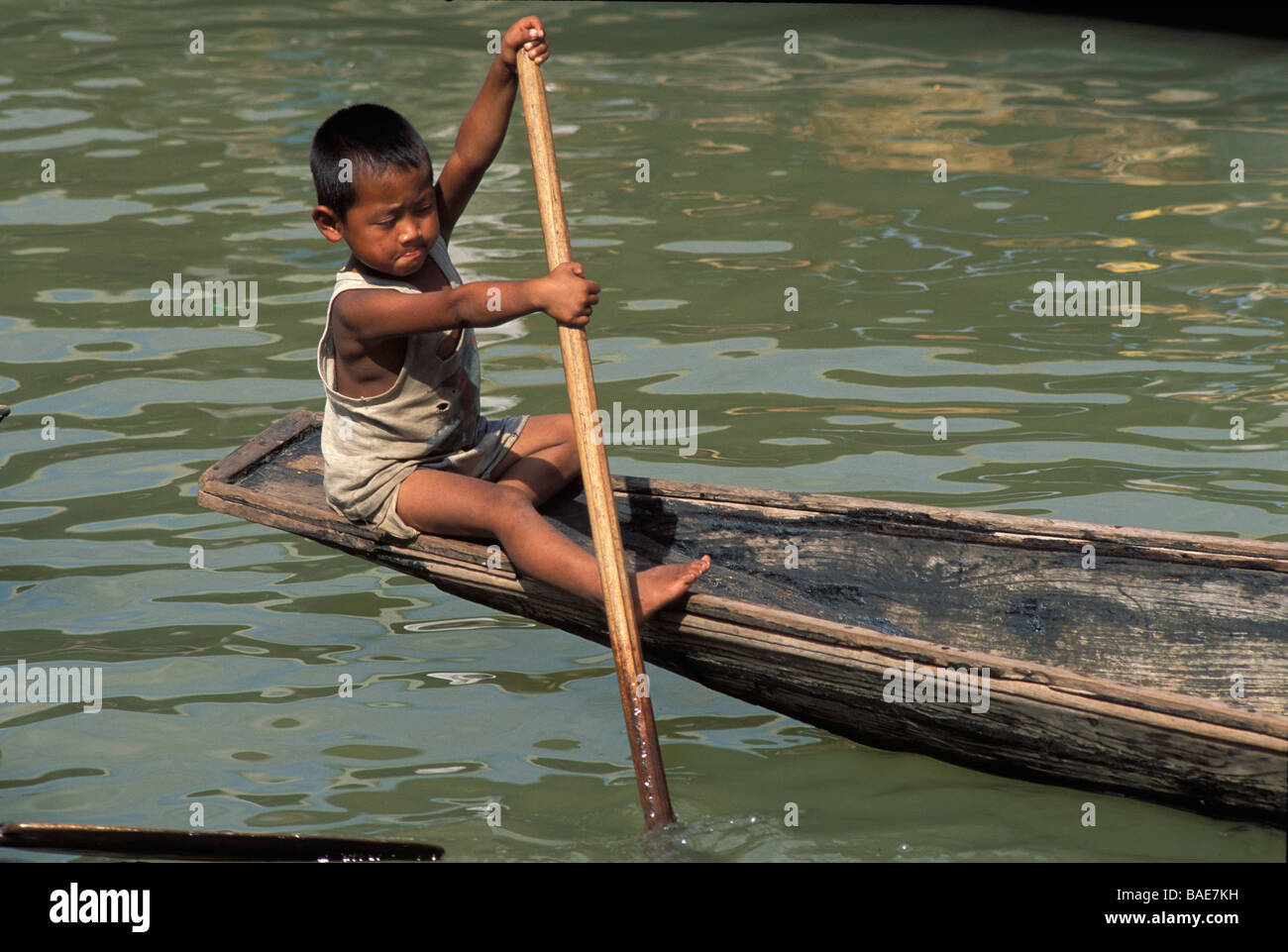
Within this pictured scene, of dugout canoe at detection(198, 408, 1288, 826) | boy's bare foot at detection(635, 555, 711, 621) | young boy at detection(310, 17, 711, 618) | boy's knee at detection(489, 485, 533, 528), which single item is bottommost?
dugout canoe at detection(198, 408, 1288, 826)

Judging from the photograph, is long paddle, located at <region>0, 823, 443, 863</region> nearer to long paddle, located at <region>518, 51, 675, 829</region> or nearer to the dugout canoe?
long paddle, located at <region>518, 51, 675, 829</region>

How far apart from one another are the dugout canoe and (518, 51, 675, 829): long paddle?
0.54 ft

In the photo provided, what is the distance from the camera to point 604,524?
11.3 ft

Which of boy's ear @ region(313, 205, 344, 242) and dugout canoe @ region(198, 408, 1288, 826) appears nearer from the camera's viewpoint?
dugout canoe @ region(198, 408, 1288, 826)

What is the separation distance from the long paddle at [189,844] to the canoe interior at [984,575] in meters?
0.90

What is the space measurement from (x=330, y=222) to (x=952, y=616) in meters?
1.96

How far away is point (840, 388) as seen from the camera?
6277 mm

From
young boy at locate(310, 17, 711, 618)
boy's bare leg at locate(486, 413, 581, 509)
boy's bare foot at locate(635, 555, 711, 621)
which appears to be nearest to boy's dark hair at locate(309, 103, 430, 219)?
young boy at locate(310, 17, 711, 618)

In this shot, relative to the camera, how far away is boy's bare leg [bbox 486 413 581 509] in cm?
408

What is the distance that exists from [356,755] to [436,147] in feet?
21.3

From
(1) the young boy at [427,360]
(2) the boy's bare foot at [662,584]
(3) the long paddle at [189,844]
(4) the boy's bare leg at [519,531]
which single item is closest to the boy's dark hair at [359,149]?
(1) the young boy at [427,360]

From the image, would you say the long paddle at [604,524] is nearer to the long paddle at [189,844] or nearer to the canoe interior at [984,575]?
the canoe interior at [984,575]

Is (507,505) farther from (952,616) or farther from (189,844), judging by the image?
(952,616)

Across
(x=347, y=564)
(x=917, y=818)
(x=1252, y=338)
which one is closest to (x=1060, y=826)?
(x=917, y=818)
